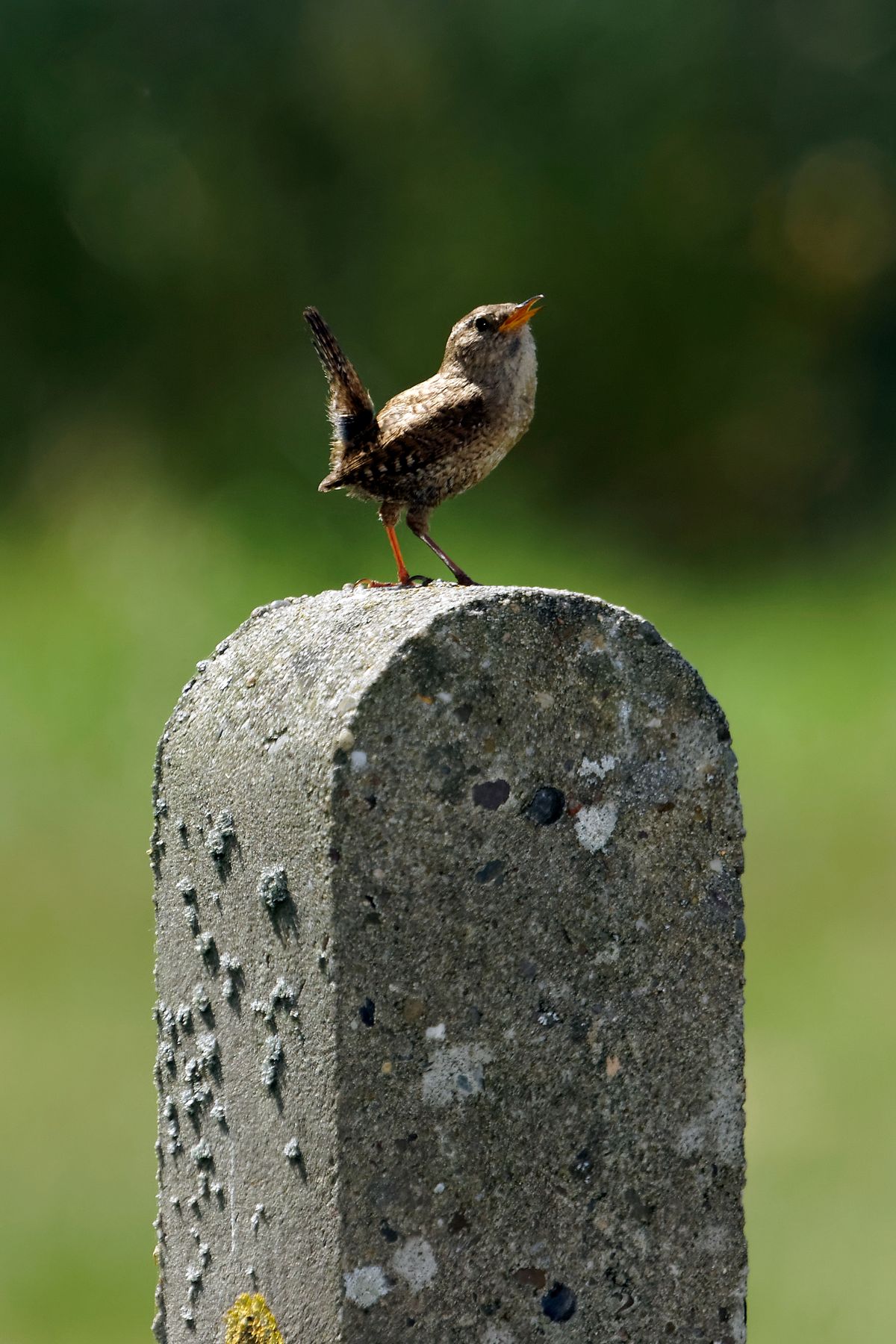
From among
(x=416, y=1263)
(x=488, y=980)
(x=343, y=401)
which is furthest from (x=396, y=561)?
(x=416, y=1263)

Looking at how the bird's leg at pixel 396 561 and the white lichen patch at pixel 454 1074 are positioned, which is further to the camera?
the bird's leg at pixel 396 561

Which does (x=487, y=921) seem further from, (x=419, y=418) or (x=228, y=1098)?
(x=419, y=418)

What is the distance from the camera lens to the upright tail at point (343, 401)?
9.71ft

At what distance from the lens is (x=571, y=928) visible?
2.04 meters

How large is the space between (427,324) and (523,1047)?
8.90 metres

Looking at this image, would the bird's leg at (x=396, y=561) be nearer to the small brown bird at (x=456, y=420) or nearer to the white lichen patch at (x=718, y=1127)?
the small brown bird at (x=456, y=420)

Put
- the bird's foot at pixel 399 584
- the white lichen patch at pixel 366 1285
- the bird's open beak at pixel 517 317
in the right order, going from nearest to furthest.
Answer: the white lichen patch at pixel 366 1285
the bird's foot at pixel 399 584
the bird's open beak at pixel 517 317

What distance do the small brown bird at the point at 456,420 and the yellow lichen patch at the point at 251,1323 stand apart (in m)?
1.28

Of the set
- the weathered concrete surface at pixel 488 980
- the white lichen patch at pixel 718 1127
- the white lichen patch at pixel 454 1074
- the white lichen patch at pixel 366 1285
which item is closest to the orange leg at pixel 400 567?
the weathered concrete surface at pixel 488 980

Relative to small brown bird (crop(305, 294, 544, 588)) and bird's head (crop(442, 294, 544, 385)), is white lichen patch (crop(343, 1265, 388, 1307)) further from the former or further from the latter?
bird's head (crop(442, 294, 544, 385))

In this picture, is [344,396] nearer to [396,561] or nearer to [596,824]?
[396,561]

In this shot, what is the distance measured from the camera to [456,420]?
282 cm
